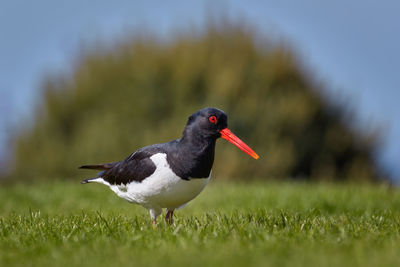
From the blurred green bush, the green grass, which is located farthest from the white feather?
the blurred green bush

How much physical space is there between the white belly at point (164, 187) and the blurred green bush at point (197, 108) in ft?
27.7

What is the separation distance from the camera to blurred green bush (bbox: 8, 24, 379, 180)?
13867 mm

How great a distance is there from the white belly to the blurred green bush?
27.7 ft

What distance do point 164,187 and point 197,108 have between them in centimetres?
922

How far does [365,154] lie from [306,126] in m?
2.20

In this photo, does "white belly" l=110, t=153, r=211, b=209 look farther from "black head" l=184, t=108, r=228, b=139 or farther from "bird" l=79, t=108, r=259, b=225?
"black head" l=184, t=108, r=228, b=139

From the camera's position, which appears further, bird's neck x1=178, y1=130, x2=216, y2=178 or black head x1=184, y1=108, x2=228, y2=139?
black head x1=184, y1=108, x2=228, y2=139

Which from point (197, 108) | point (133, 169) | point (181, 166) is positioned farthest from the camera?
point (197, 108)

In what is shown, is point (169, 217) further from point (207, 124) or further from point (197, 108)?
point (197, 108)

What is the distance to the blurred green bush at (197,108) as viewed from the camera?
13.9 meters

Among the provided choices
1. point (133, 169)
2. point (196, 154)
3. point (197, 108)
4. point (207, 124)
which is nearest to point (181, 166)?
point (196, 154)

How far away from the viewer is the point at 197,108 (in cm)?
1373

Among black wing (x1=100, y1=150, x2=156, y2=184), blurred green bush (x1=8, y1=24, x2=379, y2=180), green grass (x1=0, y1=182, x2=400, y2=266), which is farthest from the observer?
blurred green bush (x1=8, y1=24, x2=379, y2=180)

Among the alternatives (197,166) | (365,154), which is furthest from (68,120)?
(197,166)
